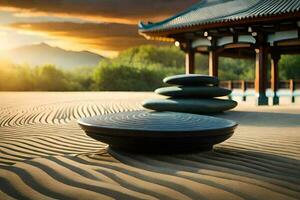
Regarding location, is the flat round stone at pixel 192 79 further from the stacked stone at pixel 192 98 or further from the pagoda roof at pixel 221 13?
the pagoda roof at pixel 221 13

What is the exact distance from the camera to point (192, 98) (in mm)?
10414

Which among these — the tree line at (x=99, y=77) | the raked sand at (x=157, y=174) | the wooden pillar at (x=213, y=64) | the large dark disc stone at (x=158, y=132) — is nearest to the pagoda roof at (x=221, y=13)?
the wooden pillar at (x=213, y=64)

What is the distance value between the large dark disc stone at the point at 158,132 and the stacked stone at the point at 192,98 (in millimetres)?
5601

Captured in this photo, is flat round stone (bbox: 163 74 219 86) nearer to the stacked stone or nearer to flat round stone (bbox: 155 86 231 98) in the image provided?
the stacked stone

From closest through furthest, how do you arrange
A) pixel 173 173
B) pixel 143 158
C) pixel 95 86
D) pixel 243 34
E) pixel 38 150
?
pixel 173 173
pixel 143 158
pixel 38 150
pixel 243 34
pixel 95 86

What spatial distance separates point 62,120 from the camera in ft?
31.1

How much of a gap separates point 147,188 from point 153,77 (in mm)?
38080

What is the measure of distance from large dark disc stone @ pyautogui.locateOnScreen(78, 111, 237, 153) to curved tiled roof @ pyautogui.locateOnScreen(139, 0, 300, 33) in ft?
28.9

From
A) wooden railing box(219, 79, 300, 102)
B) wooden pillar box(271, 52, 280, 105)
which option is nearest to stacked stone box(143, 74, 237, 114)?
wooden pillar box(271, 52, 280, 105)

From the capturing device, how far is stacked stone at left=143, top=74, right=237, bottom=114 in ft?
32.7

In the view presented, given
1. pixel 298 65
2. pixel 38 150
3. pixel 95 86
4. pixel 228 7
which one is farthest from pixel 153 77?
pixel 38 150

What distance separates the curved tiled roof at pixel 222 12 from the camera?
41.3ft

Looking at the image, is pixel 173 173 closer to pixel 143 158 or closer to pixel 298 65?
pixel 143 158

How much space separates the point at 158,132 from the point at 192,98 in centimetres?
669
